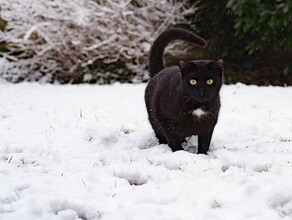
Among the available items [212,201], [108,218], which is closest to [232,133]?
[212,201]

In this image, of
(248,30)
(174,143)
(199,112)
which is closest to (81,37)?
(248,30)

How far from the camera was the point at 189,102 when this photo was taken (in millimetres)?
3895

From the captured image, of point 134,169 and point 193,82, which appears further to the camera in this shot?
point 193,82

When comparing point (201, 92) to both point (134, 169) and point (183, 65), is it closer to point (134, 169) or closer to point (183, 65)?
point (183, 65)

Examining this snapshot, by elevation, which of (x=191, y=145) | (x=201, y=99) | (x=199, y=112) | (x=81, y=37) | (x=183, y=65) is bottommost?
(x=81, y=37)

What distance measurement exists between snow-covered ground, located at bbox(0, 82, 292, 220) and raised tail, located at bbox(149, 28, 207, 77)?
71 cm

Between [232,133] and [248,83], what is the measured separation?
4935 millimetres

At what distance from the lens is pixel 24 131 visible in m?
4.88

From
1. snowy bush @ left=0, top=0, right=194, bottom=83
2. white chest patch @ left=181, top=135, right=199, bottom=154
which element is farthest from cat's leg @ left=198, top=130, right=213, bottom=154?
snowy bush @ left=0, top=0, right=194, bottom=83

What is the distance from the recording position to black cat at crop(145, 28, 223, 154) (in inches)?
150

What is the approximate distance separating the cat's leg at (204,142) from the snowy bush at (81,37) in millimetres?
5842

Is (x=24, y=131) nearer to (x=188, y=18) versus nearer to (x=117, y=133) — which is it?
(x=117, y=133)

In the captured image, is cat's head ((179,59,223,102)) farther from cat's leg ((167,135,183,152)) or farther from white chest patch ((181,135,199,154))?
white chest patch ((181,135,199,154))

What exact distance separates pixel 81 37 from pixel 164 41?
5098 millimetres
